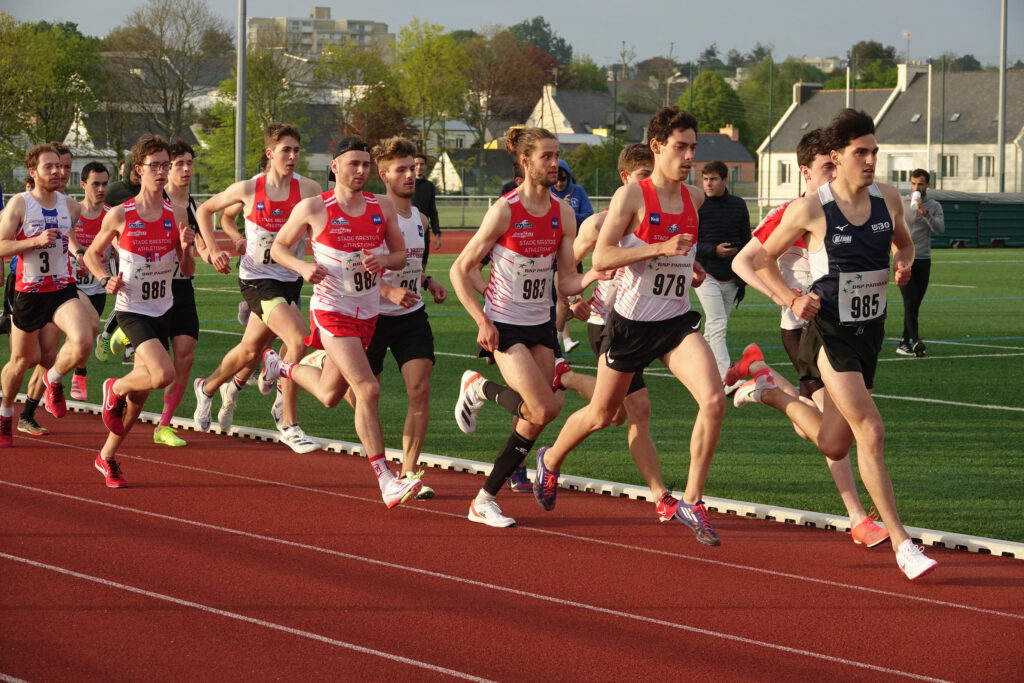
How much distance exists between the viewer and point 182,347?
1001cm

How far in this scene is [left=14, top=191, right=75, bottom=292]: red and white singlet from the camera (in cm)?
1027

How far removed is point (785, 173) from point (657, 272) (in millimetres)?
81383

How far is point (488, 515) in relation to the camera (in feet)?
25.5

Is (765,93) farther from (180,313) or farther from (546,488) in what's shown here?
(546,488)

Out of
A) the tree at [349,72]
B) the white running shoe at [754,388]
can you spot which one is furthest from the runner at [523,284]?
the tree at [349,72]

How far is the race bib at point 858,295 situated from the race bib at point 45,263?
5933mm

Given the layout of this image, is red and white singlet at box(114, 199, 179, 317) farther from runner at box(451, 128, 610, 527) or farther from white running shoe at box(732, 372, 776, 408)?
white running shoe at box(732, 372, 776, 408)

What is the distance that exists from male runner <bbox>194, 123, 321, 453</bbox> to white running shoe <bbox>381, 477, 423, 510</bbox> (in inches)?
90.6

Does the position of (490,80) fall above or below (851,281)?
above

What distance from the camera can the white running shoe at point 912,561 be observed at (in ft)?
21.2

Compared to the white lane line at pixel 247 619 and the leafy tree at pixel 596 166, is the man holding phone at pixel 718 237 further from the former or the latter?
the leafy tree at pixel 596 166

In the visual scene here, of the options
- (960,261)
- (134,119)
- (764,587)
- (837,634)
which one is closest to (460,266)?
(764,587)

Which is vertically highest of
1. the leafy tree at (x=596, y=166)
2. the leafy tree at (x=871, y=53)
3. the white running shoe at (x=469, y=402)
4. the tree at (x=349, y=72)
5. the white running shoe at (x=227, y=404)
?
the leafy tree at (x=871, y=53)

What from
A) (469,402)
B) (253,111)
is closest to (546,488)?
(469,402)
